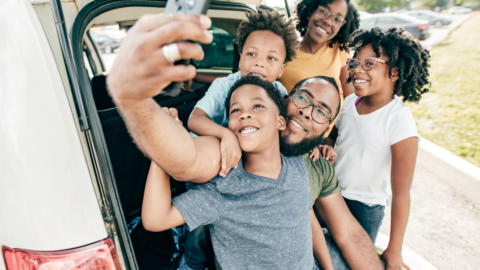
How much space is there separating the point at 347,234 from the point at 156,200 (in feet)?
4.26

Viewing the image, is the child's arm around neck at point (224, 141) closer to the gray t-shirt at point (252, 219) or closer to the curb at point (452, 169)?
the gray t-shirt at point (252, 219)

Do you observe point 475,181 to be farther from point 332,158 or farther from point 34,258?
point 34,258

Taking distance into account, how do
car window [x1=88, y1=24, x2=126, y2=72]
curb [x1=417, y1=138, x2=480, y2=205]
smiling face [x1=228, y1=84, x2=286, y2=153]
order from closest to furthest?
smiling face [x1=228, y1=84, x2=286, y2=153], car window [x1=88, y1=24, x2=126, y2=72], curb [x1=417, y1=138, x2=480, y2=205]

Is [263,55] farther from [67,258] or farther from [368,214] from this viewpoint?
[67,258]

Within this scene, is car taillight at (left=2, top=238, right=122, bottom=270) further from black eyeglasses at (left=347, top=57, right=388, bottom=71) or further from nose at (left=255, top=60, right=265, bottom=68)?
black eyeglasses at (left=347, top=57, right=388, bottom=71)

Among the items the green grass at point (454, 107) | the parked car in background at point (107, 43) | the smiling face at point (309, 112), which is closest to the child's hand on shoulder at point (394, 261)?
the smiling face at point (309, 112)

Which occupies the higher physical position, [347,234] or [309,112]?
[309,112]

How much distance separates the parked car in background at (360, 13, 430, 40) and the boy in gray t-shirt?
548 inches

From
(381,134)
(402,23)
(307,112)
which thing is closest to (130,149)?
(307,112)

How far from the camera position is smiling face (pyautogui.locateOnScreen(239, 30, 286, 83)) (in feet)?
6.02

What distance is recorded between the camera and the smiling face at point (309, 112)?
1650 millimetres

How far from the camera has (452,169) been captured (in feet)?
11.7

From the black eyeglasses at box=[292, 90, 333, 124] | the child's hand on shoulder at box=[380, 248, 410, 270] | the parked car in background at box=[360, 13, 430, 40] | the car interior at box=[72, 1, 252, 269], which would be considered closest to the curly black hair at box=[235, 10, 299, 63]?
the car interior at box=[72, 1, 252, 269]

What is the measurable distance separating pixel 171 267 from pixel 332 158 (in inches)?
Answer: 47.8
